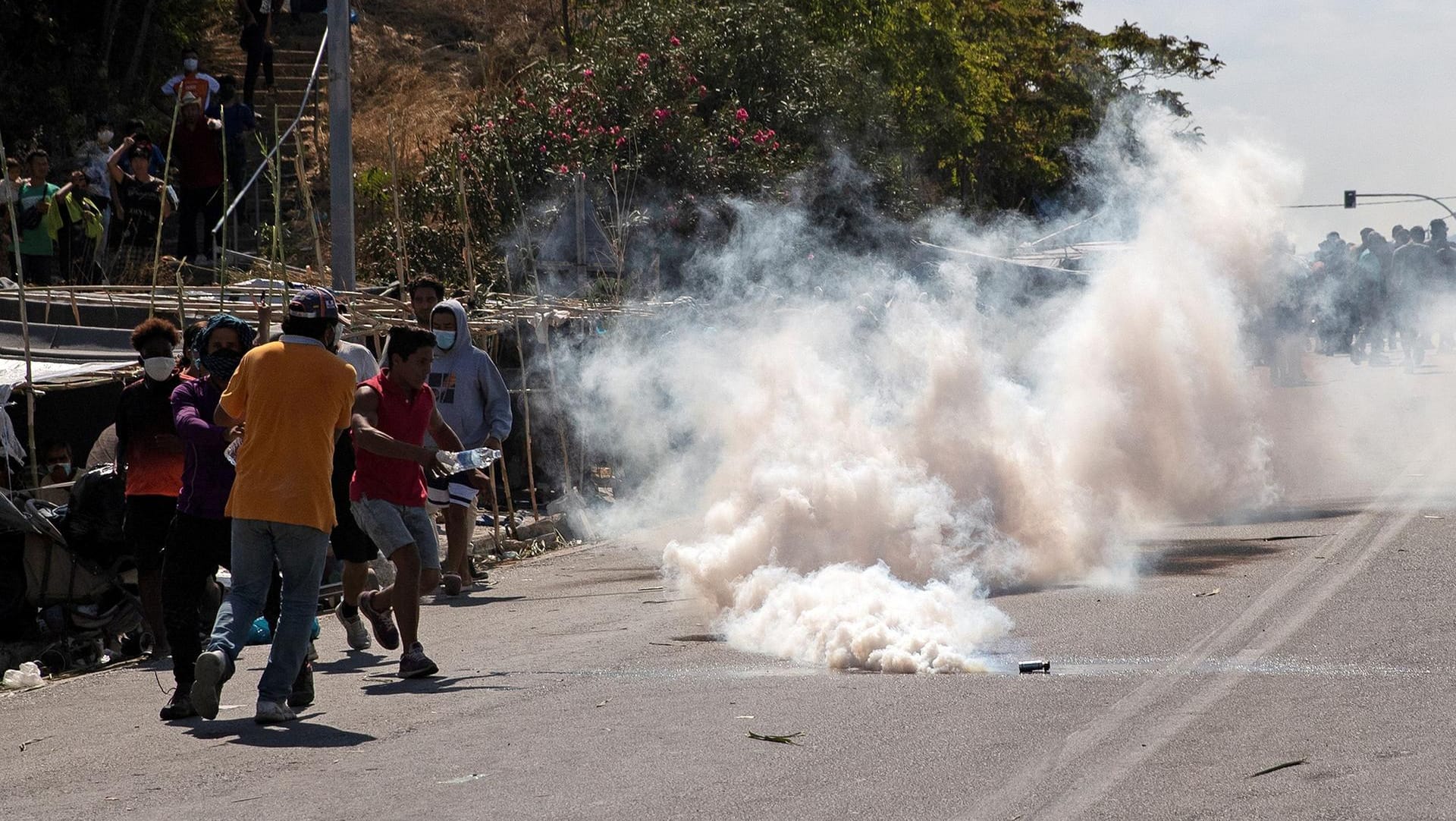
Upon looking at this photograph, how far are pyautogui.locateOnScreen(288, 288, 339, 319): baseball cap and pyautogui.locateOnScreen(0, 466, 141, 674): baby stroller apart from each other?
277cm

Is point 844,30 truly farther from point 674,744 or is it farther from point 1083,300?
point 674,744

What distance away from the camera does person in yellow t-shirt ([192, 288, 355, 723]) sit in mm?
6578

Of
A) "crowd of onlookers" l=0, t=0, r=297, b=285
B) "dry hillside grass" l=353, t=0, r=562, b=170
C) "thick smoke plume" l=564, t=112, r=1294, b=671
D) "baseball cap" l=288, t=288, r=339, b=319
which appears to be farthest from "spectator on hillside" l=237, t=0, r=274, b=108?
"baseball cap" l=288, t=288, r=339, b=319

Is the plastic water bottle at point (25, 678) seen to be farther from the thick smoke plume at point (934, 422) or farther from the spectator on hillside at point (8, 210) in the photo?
the spectator on hillside at point (8, 210)

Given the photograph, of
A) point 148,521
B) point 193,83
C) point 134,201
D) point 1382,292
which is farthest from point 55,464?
point 1382,292

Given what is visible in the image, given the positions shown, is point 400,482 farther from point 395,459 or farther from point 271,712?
point 271,712

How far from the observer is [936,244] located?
74.8ft

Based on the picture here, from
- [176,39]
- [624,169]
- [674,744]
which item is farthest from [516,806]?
[176,39]

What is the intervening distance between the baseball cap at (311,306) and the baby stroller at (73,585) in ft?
9.08

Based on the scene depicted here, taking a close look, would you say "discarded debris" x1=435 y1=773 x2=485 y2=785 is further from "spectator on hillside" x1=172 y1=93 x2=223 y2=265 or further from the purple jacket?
"spectator on hillside" x1=172 y1=93 x2=223 y2=265

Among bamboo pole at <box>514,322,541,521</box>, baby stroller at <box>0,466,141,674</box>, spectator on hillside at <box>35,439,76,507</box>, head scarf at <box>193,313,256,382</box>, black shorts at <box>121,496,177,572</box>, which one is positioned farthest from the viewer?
bamboo pole at <box>514,322,541,521</box>

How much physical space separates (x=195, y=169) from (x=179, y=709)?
10.4 m

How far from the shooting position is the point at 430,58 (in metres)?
30.4

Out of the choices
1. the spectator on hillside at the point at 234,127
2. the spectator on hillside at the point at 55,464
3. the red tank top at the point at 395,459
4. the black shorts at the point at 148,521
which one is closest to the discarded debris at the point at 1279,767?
the red tank top at the point at 395,459
